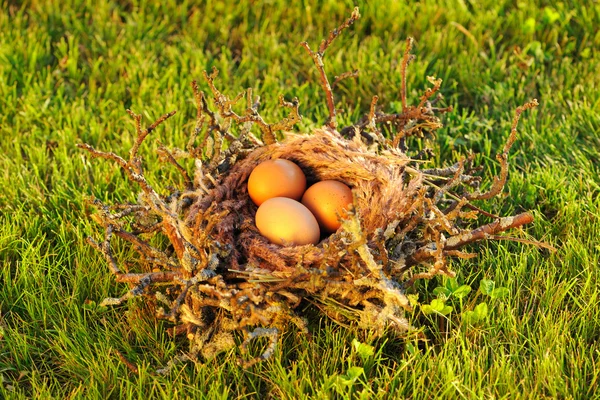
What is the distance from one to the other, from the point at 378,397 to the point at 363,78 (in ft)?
7.57

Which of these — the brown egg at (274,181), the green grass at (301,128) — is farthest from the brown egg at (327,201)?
the green grass at (301,128)

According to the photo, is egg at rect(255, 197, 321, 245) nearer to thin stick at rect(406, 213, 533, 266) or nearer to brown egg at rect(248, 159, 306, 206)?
brown egg at rect(248, 159, 306, 206)

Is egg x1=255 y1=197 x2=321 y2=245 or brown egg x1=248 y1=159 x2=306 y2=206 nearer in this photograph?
egg x1=255 y1=197 x2=321 y2=245

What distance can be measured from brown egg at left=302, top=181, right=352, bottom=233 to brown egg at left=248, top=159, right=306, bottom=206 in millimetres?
70

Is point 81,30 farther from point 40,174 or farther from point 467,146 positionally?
point 467,146

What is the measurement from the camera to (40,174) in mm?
3951

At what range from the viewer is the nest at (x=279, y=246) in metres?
2.75

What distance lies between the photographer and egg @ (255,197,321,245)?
9.83 feet

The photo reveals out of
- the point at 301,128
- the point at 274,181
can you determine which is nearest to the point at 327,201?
the point at 274,181

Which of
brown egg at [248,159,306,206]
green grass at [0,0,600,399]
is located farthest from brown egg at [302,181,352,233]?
green grass at [0,0,600,399]

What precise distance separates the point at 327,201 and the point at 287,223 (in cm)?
24

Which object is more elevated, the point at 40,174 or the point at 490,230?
the point at 490,230

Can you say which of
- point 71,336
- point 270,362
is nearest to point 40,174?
point 71,336

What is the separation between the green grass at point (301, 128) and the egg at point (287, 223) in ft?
1.01
